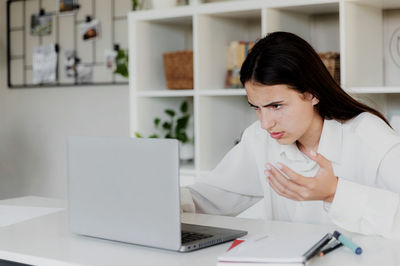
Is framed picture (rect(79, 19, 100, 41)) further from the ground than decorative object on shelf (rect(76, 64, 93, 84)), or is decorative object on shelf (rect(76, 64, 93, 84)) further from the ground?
framed picture (rect(79, 19, 100, 41))

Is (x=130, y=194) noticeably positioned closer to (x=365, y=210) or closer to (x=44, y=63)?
(x=365, y=210)

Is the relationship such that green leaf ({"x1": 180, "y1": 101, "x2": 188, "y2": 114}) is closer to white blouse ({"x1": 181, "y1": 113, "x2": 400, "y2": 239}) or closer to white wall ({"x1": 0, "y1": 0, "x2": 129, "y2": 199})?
white wall ({"x1": 0, "y1": 0, "x2": 129, "y2": 199})

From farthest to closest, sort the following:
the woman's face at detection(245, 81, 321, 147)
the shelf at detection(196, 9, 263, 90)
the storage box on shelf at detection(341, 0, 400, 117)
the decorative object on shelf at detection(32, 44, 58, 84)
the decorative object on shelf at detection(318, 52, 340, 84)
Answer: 1. the decorative object on shelf at detection(32, 44, 58, 84)
2. the shelf at detection(196, 9, 263, 90)
3. the decorative object on shelf at detection(318, 52, 340, 84)
4. the storage box on shelf at detection(341, 0, 400, 117)
5. the woman's face at detection(245, 81, 321, 147)

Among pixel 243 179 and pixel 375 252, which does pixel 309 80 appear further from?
pixel 375 252

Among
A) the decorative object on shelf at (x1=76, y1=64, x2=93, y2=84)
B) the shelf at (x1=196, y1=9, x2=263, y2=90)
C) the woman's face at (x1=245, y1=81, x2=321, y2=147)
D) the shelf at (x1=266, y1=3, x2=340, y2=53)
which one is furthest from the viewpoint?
the decorative object on shelf at (x1=76, y1=64, x2=93, y2=84)

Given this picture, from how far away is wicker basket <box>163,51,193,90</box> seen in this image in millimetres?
3047

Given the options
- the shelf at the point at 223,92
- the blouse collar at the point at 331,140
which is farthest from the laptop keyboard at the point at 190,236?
the shelf at the point at 223,92

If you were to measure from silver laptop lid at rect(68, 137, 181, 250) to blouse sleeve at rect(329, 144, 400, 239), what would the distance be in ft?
1.23

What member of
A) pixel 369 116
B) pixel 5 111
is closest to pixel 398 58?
pixel 369 116

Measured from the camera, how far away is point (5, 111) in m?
4.30

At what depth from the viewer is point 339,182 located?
127 cm

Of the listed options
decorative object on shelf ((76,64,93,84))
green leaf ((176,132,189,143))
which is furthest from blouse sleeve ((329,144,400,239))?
decorative object on shelf ((76,64,93,84))

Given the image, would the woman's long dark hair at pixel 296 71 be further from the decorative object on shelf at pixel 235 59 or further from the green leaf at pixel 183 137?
the green leaf at pixel 183 137

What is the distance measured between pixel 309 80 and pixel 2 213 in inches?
40.6
